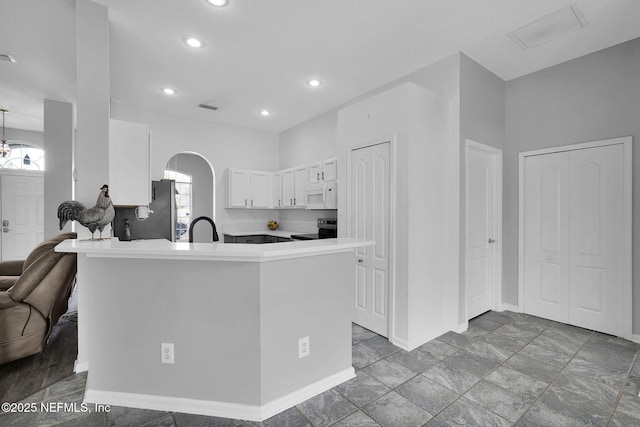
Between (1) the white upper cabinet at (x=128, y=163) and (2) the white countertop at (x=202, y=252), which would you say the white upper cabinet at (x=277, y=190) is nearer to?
(1) the white upper cabinet at (x=128, y=163)

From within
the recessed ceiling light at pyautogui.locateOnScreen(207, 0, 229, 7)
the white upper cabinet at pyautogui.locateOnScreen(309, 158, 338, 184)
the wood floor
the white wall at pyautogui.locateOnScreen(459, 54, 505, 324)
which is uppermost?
the recessed ceiling light at pyautogui.locateOnScreen(207, 0, 229, 7)

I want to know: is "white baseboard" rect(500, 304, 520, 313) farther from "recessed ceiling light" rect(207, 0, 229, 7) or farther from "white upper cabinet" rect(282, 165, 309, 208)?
"recessed ceiling light" rect(207, 0, 229, 7)

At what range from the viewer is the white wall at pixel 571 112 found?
298 cm

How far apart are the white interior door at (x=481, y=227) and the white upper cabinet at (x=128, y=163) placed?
335cm

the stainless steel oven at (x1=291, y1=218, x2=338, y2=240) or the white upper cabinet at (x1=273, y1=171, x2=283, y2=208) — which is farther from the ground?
the white upper cabinet at (x1=273, y1=171, x2=283, y2=208)

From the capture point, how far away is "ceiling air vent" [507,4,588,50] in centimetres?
262

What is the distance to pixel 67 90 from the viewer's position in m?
4.32

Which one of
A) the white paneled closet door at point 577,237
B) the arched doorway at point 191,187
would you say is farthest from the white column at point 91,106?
the arched doorway at point 191,187

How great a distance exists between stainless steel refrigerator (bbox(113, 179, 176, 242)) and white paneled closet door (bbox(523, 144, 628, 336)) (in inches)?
189

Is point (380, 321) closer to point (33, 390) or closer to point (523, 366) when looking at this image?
point (523, 366)

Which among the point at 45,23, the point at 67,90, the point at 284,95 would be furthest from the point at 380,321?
the point at 67,90

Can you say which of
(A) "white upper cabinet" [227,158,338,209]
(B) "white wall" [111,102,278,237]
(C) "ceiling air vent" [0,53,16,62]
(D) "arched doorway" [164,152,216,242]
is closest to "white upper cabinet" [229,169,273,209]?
(A) "white upper cabinet" [227,158,338,209]

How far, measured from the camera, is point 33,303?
260cm

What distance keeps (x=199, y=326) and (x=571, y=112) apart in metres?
4.27
